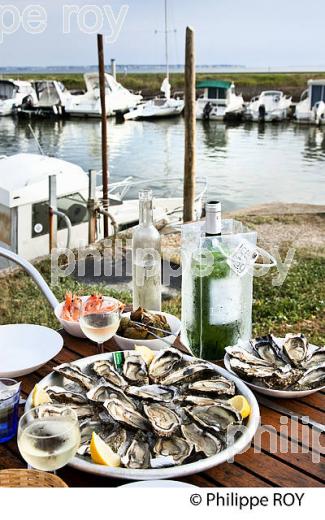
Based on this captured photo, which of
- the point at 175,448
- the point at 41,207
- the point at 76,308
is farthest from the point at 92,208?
the point at 175,448

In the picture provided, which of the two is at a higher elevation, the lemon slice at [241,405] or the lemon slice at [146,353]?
the lemon slice at [146,353]

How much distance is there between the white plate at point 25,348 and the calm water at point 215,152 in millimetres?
12840

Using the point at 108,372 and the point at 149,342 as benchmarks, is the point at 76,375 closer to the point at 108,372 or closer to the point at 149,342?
the point at 108,372

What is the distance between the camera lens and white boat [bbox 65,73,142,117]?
89.3 ft

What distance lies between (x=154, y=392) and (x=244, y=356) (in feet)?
0.90

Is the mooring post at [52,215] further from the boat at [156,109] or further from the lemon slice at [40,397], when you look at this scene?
the boat at [156,109]

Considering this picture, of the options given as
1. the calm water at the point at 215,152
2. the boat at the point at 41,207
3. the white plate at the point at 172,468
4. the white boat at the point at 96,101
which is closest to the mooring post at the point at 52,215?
the boat at the point at 41,207

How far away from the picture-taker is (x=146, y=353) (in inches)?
56.1

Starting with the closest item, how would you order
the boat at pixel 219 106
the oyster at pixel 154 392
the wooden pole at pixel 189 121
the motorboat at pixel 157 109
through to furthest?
the oyster at pixel 154 392, the wooden pole at pixel 189 121, the boat at pixel 219 106, the motorboat at pixel 157 109

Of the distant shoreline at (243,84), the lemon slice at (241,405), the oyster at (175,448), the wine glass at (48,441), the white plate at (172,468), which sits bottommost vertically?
the white plate at (172,468)

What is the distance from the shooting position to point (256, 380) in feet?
4.52

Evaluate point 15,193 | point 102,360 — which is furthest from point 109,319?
point 15,193

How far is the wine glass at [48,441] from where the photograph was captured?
39.2 inches
